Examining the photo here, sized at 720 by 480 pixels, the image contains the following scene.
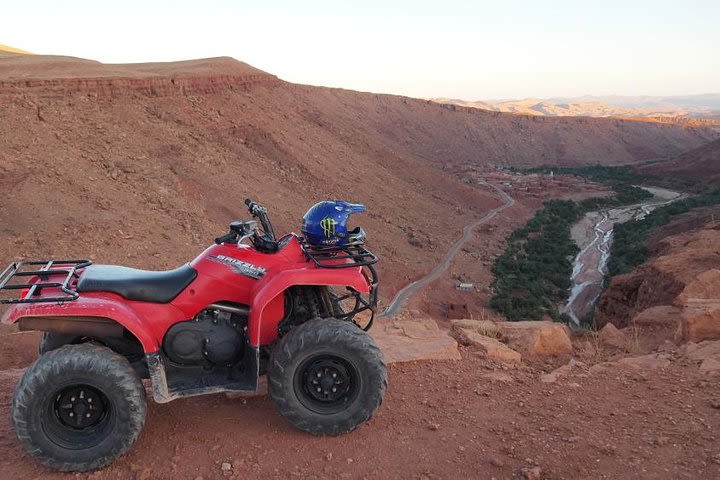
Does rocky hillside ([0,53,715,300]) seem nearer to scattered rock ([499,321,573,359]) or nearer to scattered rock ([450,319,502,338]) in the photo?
scattered rock ([450,319,502,338])

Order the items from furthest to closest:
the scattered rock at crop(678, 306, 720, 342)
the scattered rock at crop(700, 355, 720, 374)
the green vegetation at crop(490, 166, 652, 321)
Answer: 1. the green vegetation at crop(490, 166, 652, 321)
2. the scattered rock at crop(678, 306, 720, 342)
3. the scattered rock at crop(700, 355, 720, 374)

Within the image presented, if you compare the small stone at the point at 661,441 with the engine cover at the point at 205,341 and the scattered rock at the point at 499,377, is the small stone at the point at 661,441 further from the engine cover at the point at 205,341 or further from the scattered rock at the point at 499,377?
the engine cover at the point at 205,341

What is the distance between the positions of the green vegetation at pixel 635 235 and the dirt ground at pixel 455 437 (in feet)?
55.1

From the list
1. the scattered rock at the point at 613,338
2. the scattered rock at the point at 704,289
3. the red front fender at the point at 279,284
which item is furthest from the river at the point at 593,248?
the red front fender at the point at 279,284

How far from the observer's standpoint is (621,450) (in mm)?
3943

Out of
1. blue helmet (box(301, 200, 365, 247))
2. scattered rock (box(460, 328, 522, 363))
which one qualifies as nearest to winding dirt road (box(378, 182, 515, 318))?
scattered rock (box(460, 328, 522, 363))

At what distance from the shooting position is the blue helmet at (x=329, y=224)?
4.29 m

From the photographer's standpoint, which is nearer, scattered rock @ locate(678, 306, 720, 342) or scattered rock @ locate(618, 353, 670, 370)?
scattered rock @ locate(618, 353, 670, 370)

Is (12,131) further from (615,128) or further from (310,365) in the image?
(615,128)

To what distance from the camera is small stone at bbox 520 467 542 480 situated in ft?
11.9

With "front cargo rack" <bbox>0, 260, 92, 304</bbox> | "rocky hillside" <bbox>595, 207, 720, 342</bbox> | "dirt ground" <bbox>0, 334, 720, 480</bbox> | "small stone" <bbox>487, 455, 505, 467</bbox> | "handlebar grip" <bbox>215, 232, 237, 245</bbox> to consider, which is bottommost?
"rocky hillside" <bbox>595, 207, 720, 342</bbox>

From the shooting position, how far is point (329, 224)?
4.29m

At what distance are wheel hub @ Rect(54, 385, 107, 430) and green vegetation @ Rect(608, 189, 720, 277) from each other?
1962cm

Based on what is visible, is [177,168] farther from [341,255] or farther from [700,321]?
[700,321]
